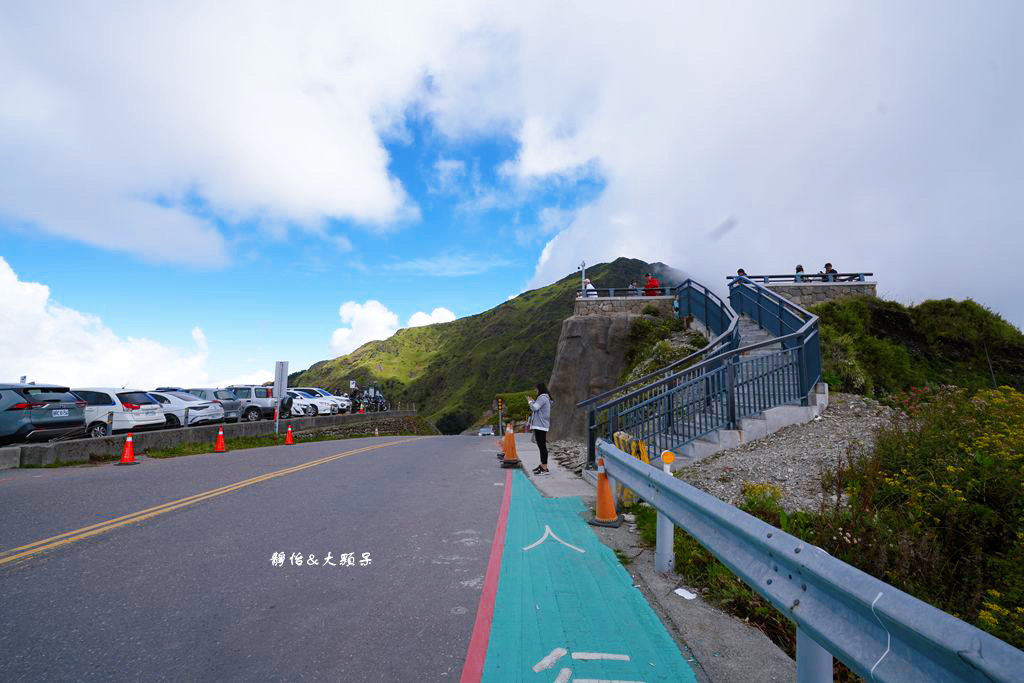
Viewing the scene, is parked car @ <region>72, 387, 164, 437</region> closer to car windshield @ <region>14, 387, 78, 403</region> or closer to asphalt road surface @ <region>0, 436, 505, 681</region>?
car windshield @ <region>14, 387, 78, 403</region>

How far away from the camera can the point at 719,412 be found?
29.2 feet

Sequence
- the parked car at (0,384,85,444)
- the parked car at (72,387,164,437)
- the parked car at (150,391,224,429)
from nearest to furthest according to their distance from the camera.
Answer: the parked car at (0,384,85,444) → the parked car at (72,387,164,437) → the parked car at (150,391,224,429)

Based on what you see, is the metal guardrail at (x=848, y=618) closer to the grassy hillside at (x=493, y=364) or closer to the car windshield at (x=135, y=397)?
the car windshield at (x=135, y=397)

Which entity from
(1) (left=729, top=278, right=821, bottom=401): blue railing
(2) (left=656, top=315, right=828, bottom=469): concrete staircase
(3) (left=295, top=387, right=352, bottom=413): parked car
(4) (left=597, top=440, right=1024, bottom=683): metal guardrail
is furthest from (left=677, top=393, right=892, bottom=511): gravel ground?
(3) (left=295, top=387, right=352, bottom=413): parked car

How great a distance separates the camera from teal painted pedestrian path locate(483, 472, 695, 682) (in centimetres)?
294

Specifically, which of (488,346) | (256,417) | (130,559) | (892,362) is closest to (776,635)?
(130,559)

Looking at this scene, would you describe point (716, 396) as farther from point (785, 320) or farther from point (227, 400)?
point (227, 400)

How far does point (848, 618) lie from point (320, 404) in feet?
107

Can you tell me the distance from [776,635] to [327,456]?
12112 millimetres

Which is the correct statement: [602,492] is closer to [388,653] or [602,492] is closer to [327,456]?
[388,653]

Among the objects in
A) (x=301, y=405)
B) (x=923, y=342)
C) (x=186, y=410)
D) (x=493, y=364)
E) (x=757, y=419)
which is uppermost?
(x=493, y=364)

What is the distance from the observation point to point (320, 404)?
31.6 metres

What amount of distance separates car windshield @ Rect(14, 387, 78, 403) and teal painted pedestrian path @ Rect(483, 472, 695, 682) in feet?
41.7

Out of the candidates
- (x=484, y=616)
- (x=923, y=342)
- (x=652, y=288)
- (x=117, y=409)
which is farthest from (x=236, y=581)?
(x=652, y=288)
